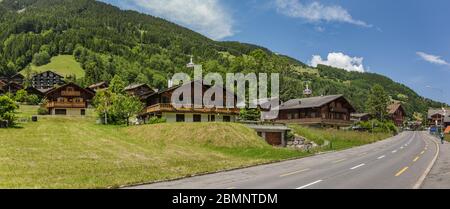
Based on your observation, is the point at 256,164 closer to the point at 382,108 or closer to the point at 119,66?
the point at 382,108

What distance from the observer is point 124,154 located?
35.3 metres

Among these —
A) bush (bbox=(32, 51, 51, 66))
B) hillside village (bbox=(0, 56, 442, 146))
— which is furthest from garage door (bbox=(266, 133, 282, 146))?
bush (bbox=(32, 51, 51, 66))

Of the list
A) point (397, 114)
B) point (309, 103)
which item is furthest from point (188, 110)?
point (397, 114)

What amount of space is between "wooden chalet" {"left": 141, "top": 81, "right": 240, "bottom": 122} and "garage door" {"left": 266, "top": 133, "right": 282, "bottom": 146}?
13685 millimetres

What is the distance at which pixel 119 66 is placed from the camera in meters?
188

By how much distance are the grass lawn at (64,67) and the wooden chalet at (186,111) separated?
12283 centimetres

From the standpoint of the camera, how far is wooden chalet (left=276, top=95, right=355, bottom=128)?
91875 millimetres

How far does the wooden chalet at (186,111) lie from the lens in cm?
6538

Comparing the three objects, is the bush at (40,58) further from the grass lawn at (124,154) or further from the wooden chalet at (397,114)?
the grass lawn at (124,154)

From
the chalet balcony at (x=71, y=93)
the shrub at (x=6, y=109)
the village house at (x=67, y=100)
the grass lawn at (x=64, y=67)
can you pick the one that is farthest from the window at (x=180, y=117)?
the grass lawn at (x=64, y=67)

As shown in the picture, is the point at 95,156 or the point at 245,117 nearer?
the point at 95,156

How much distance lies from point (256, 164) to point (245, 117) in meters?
37.1

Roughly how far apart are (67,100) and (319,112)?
180ft
